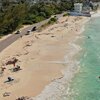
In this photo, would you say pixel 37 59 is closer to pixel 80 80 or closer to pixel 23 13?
pixel 80 80

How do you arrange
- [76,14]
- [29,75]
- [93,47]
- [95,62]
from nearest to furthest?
[29,75], [95,62], [93,47], [76,14]

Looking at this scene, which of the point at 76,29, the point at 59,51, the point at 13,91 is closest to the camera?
the point at 13,91

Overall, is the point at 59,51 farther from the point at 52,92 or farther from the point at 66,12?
the point at 66,12

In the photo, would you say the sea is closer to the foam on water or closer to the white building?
the foam on water

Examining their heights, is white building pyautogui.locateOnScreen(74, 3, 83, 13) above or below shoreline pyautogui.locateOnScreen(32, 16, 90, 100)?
below

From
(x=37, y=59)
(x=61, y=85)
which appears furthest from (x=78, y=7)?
(x=61, y=85)

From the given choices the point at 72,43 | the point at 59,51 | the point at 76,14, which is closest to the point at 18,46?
the point at 59,51

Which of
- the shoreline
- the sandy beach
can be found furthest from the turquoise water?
the sandy beach
